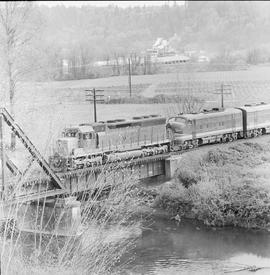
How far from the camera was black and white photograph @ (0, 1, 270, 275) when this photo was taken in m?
12.8

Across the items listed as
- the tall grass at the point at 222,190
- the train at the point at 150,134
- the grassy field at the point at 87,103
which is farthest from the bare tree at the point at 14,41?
the tall grass at the point at 222,190

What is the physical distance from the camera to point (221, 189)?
19078mm

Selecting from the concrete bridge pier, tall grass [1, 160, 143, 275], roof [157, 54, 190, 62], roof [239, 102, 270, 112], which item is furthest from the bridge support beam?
roof [239, 102, 270, 112]

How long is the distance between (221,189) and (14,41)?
936 cm

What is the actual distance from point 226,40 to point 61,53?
1062 centimetres

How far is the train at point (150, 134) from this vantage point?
61.2 ft

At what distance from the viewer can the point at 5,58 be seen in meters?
20.4

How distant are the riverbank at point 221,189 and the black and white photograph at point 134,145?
0.18 feet

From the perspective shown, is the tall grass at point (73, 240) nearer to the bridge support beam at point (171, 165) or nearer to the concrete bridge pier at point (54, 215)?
the concrete bridge pier at point (54, 215)

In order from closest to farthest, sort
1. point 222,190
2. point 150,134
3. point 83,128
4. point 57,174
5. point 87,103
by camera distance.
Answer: point 57,174 < point 222,190 < point 83,128 < point 150,134 < point 87,103

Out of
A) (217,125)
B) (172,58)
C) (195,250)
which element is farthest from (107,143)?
(217,125)

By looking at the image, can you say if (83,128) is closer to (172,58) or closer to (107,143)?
(107,143)

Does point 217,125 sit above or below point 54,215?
above

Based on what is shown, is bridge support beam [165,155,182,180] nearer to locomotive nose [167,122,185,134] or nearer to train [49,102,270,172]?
train [49,102,270,172]
